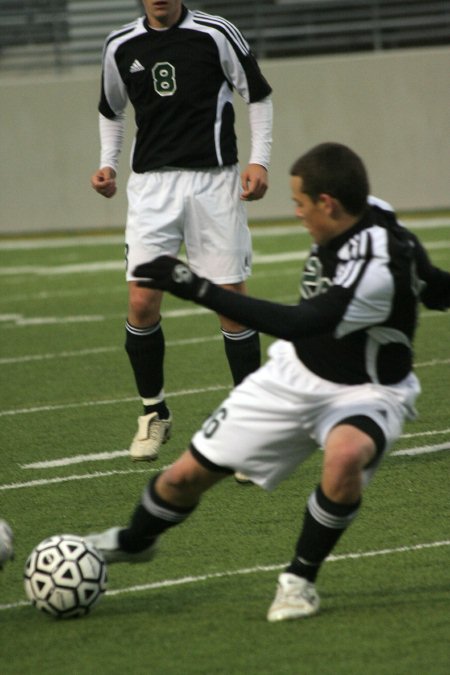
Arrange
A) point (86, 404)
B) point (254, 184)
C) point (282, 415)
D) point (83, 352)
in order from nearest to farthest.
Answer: point (282, 415) < point (254, 184) < point (86, 404) < point (83, 352)

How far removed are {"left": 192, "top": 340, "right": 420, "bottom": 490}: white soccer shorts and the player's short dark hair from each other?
54cm

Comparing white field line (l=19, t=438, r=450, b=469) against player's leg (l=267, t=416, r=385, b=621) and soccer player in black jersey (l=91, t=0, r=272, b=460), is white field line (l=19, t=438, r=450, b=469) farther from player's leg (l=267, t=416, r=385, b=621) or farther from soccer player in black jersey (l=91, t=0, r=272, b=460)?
player's leg (l=267, t=416, r=385, b=621)

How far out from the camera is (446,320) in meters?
10.4

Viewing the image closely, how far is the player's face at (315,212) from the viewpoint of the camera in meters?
3.96

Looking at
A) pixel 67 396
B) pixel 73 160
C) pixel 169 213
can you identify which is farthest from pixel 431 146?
pixel 169 213

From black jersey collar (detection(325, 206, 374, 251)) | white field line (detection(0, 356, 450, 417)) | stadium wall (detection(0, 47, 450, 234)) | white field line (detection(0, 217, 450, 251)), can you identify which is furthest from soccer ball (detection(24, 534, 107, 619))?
stadium wall (detection(0, 47, 450, 234))

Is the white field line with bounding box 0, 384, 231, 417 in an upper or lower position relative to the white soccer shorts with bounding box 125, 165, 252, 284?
lower

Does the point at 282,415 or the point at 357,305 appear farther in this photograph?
the point at 282,415

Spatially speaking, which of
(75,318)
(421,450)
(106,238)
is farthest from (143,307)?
(106,238)

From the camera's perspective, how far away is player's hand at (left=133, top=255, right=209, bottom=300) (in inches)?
148

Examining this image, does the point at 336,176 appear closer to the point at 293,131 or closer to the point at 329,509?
the point at 329,509

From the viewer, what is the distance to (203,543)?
495cm

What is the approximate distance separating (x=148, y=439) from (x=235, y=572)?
6.01 feet

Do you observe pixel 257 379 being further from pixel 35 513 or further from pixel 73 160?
pixel 73 160
